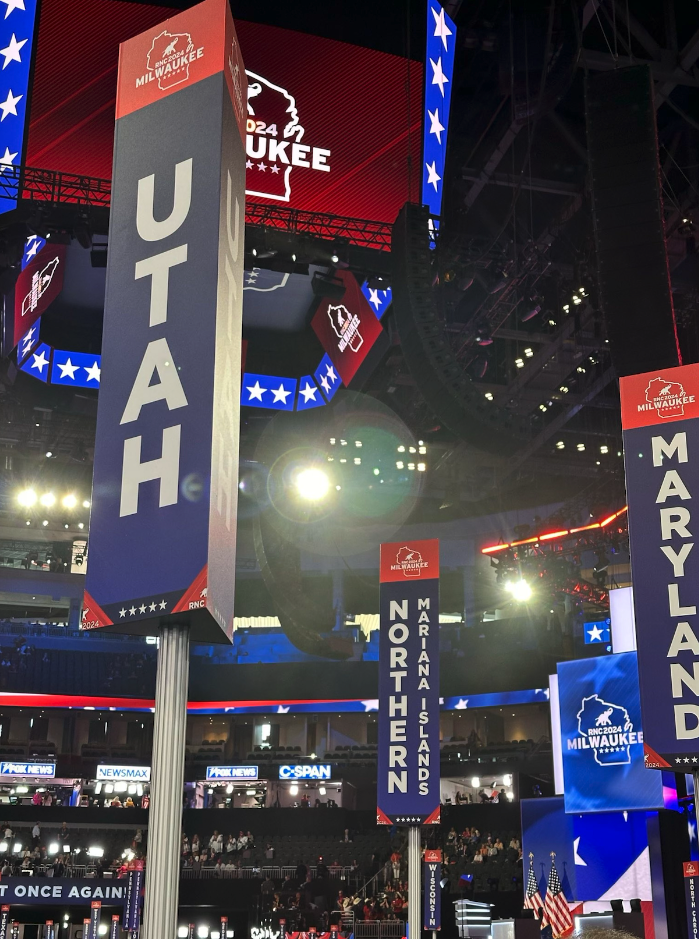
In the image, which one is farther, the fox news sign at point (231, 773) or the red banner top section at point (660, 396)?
the fox news sign at point (231, 773)

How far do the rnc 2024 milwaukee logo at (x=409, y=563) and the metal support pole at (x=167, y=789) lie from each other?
27.1 feet

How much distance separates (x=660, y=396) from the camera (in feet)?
26.8

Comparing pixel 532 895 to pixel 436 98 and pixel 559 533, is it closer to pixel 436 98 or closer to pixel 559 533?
pixel 559 533

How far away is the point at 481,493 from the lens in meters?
30.4

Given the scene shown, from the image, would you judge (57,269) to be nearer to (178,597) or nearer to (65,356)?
(65,356)

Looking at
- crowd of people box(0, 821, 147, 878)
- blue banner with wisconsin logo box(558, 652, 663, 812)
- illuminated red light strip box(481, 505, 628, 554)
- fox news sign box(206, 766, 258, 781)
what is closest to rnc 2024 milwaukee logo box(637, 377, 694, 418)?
blue banner with wisconsin logo box(558, 652, 663, 812)

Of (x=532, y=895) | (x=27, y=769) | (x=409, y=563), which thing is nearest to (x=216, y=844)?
(x=27, y=769)

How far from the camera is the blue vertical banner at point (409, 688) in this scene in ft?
35.0

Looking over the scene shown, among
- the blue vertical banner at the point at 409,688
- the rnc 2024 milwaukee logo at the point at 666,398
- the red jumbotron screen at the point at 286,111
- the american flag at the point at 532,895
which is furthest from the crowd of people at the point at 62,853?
the rnc 2024 milwaukee logo at the point at 666,398

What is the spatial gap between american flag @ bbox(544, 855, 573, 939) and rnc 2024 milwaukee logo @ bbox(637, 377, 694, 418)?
10402 millimetres

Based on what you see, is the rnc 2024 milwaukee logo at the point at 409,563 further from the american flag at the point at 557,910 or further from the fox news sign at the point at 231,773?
the fox news sign at the point at 231,773

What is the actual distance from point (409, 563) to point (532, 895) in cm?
1185

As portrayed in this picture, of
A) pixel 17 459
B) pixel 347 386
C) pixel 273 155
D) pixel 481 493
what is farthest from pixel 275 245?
pixel 481 493

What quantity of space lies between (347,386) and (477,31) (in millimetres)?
5287
